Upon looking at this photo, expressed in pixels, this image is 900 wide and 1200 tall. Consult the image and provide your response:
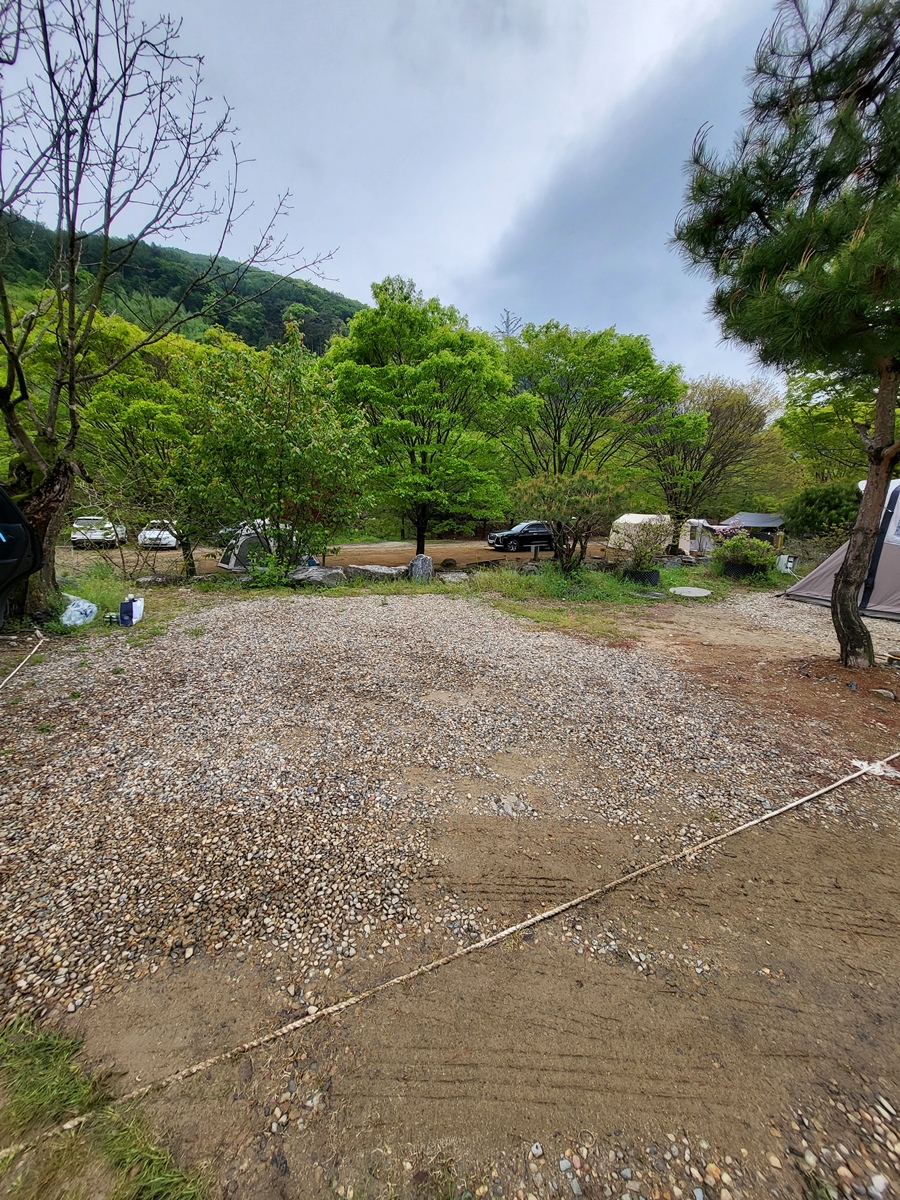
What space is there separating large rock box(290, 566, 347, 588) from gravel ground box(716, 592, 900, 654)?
7262mm

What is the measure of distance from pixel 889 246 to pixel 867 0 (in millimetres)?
2058

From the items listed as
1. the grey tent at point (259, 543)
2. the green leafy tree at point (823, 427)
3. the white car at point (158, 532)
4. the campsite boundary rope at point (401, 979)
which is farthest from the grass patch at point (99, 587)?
the green leafy tree at point (823, 427)

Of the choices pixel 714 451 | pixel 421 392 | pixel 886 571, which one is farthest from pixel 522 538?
pixel 886 571

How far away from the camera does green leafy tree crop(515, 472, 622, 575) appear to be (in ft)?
27.9

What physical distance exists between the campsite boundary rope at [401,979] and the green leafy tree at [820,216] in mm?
3451

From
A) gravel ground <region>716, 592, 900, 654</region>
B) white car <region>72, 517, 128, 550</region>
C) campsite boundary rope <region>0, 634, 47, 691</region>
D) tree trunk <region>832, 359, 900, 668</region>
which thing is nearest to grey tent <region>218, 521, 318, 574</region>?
white car <region>72, 517, 128, 550</region>

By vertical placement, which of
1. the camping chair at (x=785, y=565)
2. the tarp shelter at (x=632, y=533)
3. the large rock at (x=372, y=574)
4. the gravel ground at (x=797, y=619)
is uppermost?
the tarp shelter at (x=632, y=533)

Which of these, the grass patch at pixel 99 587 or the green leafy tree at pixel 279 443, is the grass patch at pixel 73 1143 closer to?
the grass patch at pixel 99 587

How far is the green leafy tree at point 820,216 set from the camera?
3.04 m

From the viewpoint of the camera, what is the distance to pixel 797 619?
714cm

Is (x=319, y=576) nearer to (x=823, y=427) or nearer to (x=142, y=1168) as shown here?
(x=142, y=1168)

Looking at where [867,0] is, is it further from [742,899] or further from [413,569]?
[413,569]

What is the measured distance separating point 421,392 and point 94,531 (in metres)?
6.42

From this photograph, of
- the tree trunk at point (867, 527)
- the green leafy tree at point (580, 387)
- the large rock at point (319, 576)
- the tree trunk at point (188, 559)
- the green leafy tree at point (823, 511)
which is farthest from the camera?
the green leafy tree at point (823, 511)
